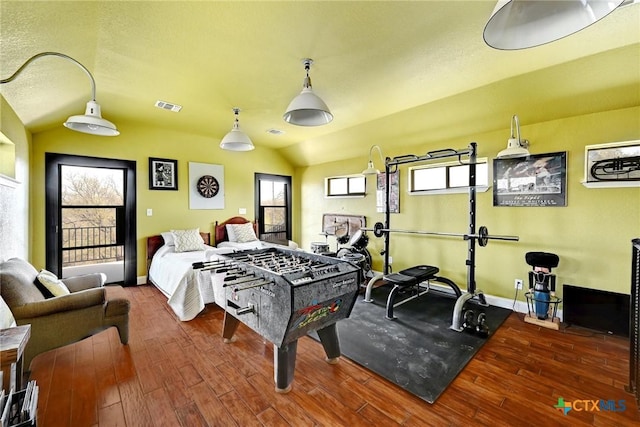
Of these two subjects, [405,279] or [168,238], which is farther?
[168,238]

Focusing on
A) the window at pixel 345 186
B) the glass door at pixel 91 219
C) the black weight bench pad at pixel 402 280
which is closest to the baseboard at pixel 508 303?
the black weight bench pad at pixel 402 280

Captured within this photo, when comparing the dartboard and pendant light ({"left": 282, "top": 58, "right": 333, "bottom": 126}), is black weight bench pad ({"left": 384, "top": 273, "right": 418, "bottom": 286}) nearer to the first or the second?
pendant light ({"left": 282, "top": 58, "right": 333, "bottom": 126})

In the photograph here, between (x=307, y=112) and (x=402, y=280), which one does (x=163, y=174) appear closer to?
(x=307, y=112)

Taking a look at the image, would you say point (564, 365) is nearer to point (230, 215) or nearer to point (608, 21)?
point (608, 21)

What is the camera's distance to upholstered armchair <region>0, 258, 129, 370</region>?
2.09 m

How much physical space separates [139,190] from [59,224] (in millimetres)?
1151

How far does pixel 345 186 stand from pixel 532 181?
3.25 m

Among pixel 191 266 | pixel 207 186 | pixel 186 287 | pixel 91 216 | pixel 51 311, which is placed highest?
pixel 207 186

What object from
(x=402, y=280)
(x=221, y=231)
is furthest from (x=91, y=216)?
(x=402, y=280)

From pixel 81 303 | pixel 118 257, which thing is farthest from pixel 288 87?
pixel 118 257

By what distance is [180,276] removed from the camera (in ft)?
11.3

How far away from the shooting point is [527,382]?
6.93 feet

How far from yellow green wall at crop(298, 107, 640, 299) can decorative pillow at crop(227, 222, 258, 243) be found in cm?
252

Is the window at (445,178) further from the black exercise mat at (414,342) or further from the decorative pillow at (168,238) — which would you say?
the decorative pillow at (168,238)
